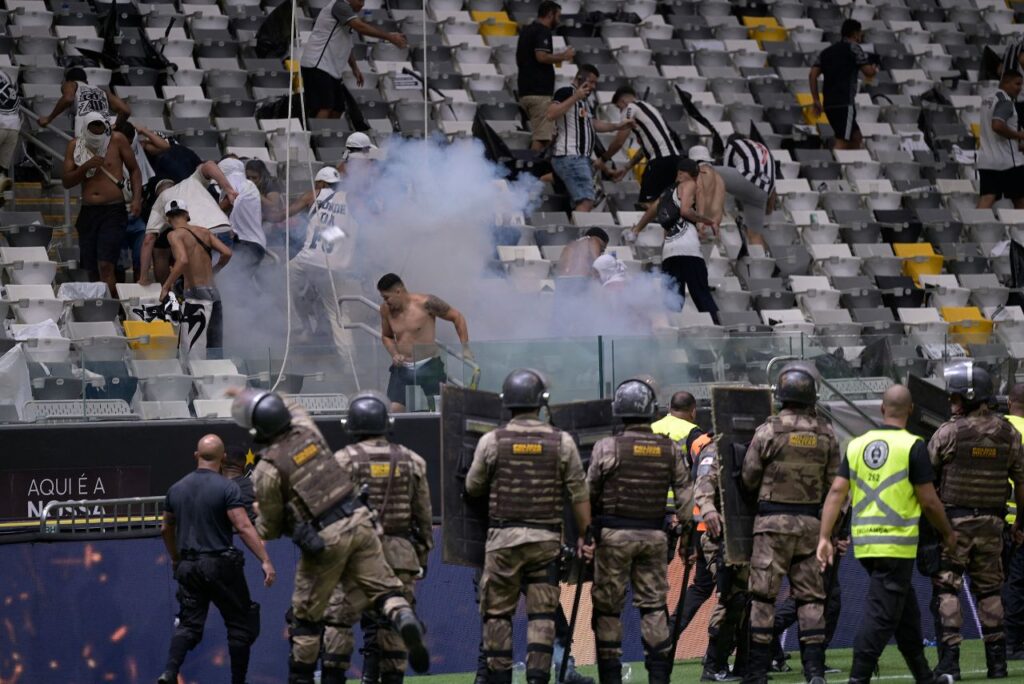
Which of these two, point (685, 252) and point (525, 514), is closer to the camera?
point (525, 514)

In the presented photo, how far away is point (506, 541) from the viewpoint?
1066 cm

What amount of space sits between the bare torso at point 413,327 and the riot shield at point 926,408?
3798 mm

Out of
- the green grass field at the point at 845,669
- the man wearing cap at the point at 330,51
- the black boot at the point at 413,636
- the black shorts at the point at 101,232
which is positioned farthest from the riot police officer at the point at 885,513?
the man wearing cap at the point at 330,51

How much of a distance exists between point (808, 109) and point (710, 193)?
4803mm

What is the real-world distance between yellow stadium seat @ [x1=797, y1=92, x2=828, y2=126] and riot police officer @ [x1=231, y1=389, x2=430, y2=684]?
1367 cm

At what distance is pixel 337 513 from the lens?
9.91m

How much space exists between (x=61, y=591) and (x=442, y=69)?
1017 cm

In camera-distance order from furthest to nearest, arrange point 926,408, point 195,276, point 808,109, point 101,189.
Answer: point 808,109
point 101,189
point 195,276
point 926,408

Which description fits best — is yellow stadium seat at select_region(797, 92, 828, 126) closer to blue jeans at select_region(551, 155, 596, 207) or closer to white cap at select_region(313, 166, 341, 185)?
blue jeans at select_region(551, 155, 596, 207)

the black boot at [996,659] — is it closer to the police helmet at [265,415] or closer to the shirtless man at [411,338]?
the shirtless man at [411,338]

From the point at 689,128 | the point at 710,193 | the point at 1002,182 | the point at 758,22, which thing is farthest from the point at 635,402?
the point at 758,22

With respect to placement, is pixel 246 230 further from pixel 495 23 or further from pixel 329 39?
pixel 495 23

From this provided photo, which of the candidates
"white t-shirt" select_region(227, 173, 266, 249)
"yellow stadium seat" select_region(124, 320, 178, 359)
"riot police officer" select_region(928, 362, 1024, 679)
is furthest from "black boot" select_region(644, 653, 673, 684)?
"white t-shirt" select_region(227, 173, 266, 249)

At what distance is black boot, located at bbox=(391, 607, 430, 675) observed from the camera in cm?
960
